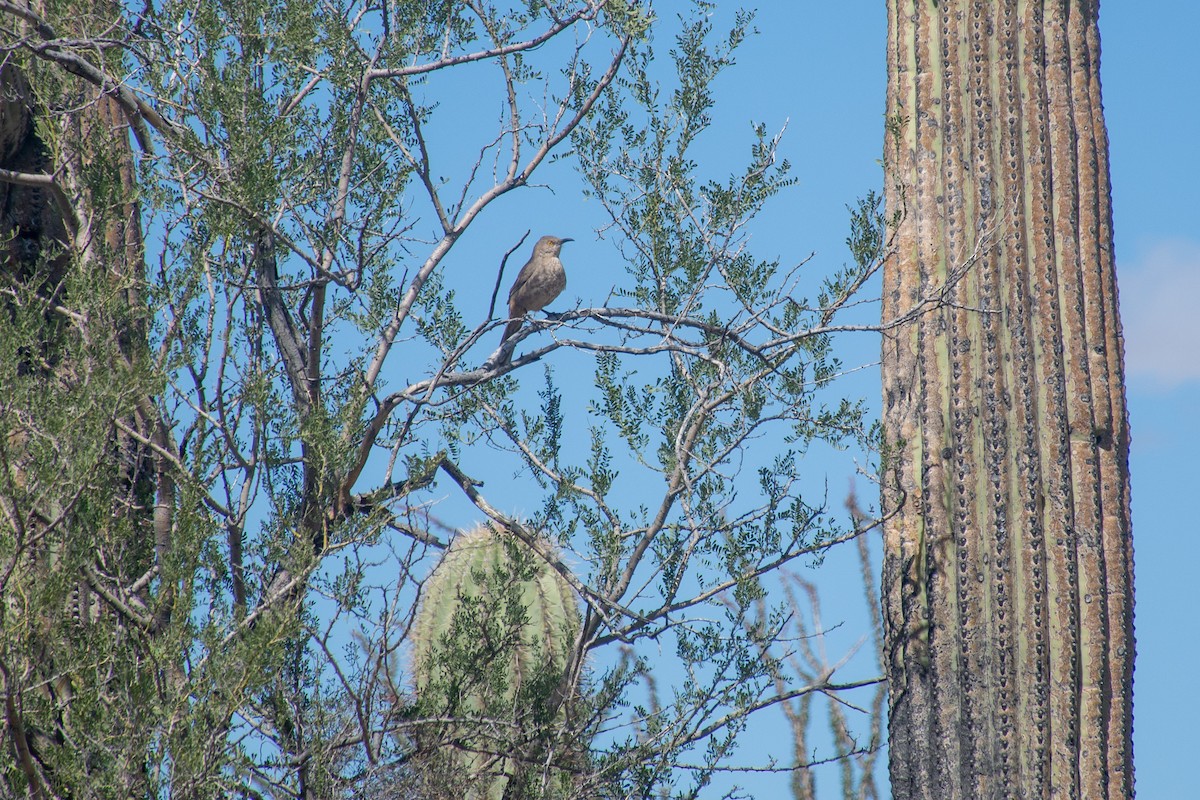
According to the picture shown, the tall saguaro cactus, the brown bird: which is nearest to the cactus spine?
the tall saguaro cactus

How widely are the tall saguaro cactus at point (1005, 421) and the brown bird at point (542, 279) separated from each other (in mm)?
2051

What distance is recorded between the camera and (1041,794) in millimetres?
4465

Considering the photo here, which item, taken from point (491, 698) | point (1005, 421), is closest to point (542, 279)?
point (1005, 421)

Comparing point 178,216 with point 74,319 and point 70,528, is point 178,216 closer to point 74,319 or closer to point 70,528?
point 74,319

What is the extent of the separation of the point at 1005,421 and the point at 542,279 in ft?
8.71

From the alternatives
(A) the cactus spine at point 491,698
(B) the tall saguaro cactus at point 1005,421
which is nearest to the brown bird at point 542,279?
(B) the tall saguaro cactus at point 1005,421

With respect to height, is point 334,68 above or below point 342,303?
above

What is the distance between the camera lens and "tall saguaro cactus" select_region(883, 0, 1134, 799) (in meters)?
4.58

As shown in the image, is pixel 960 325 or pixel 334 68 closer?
pixel 334 68

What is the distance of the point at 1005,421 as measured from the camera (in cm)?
476

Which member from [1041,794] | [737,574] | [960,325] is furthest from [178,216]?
[1041,794]

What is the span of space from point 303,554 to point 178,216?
3.63ft

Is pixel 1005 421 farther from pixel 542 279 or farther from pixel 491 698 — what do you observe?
pixel 542 279

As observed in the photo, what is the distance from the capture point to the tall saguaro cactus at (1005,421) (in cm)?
458
